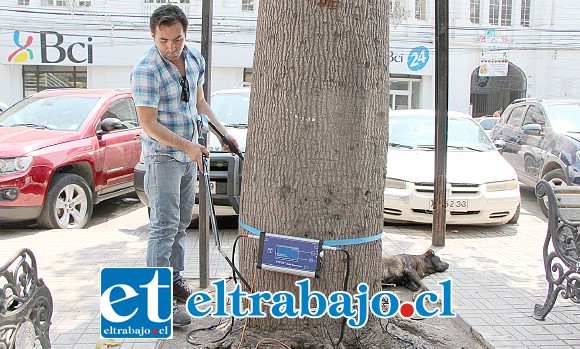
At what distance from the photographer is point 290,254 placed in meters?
3.34

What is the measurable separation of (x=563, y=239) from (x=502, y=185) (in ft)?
10.8

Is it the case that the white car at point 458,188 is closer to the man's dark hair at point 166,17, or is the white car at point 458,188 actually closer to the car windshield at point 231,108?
the car windshield at point 231,108

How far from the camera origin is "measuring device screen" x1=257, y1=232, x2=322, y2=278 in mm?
3283

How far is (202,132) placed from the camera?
421cm

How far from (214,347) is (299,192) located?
1093mm

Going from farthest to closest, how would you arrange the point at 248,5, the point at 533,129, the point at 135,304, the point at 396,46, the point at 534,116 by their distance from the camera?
the point at 396,46 < the point at 248,5 < the point at 534,116 < the point at 533,129 < the point at 135,304

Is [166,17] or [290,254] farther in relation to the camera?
[166,17]

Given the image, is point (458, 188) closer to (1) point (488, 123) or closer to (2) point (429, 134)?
(2) point (429, 134)

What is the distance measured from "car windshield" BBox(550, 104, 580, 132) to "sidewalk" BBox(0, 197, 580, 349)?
1551mm

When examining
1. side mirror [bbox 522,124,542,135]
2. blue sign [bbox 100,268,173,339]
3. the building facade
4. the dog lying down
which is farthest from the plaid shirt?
the building facade

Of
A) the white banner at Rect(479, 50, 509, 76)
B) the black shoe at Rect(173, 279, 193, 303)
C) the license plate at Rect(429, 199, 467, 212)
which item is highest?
the white banner at Rect(479, 50, 509, 76)

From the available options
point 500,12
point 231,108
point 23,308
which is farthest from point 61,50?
point 23,308

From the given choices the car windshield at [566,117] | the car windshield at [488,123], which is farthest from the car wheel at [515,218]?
the car windshield at [488,123]

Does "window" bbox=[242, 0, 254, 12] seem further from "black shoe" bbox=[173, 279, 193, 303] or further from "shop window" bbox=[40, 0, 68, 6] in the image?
"black shoe" bbox=[173, 279, 193, 303]
